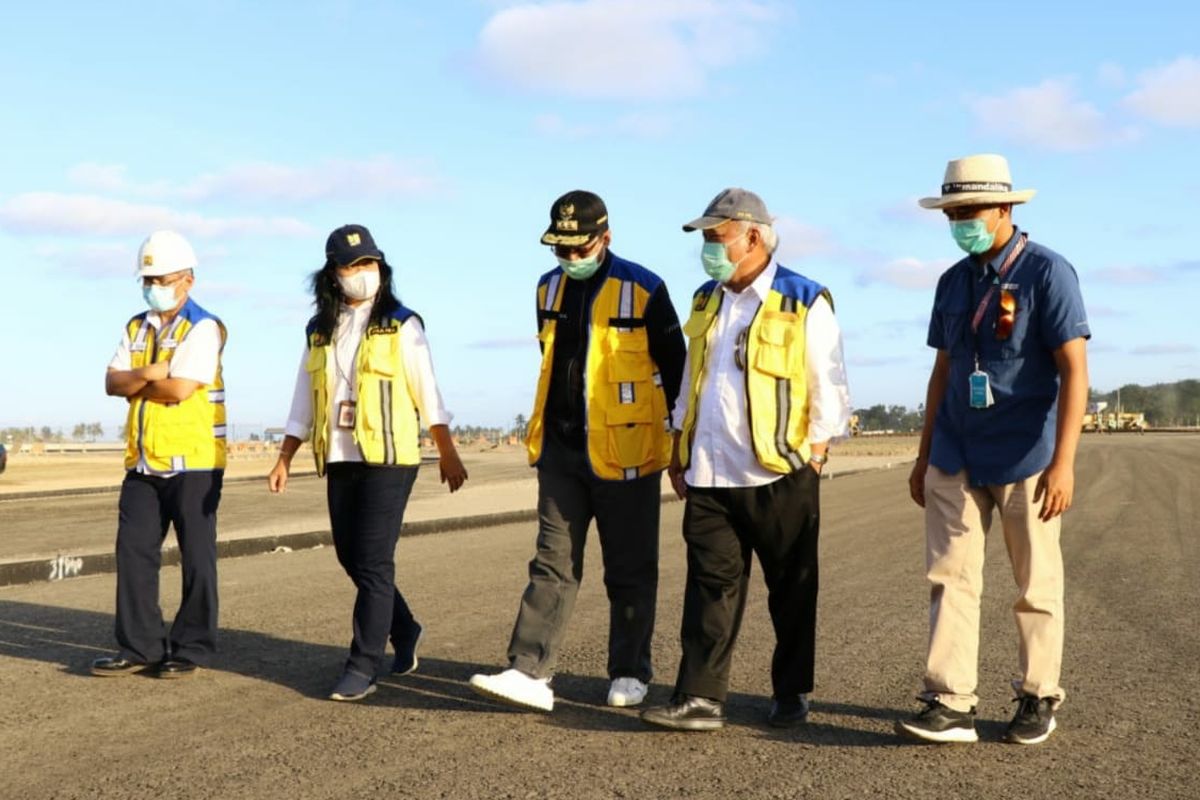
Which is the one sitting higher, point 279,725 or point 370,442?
point 370,442

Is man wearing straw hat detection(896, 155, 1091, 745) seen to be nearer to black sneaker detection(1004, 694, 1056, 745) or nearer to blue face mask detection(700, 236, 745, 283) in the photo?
black sneaker detection(1004, 694, 1056, 745)

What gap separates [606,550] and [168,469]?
228cm

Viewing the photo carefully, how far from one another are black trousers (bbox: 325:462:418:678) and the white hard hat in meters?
1.39

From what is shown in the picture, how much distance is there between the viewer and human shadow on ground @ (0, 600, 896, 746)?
17.9 ft

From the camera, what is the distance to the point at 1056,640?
203 inches

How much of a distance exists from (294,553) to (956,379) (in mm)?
8911

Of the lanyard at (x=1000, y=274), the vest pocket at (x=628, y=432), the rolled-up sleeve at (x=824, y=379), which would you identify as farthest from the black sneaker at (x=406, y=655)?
the lanyard at (x=1000, y=274)

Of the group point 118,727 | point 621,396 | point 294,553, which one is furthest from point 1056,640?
point 294,553

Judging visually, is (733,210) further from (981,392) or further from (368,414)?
(368,414)

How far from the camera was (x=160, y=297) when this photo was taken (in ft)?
22.2

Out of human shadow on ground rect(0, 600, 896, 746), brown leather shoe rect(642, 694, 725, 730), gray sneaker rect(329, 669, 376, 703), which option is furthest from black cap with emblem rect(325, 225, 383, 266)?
brown leather shoe rect(642, 694, 725, 730)

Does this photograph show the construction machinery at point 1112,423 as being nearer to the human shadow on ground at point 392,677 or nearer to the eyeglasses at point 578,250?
the human shadow on ground at point 392,677

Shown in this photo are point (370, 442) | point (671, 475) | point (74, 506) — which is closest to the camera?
point (671, 475)

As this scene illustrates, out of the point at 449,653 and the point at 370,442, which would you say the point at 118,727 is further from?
the point at 449,653
